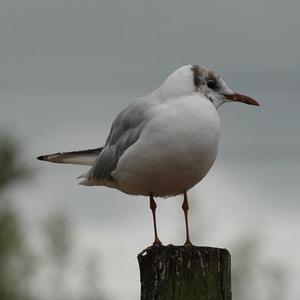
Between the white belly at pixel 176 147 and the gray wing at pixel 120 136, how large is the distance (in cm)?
13

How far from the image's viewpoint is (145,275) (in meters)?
7.16

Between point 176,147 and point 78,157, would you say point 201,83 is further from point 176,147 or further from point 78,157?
point 78,157

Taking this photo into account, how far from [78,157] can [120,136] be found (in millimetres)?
890

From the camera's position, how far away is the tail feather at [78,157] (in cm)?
955

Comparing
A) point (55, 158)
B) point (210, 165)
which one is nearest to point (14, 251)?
point (55, 158)

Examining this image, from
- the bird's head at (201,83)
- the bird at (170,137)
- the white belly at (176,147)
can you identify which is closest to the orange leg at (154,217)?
the bird at (170,137)

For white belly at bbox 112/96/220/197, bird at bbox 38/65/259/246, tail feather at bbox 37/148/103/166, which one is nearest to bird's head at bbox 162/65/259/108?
bird at bbox 38/65/259/246

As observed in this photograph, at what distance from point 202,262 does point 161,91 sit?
5.38 feet

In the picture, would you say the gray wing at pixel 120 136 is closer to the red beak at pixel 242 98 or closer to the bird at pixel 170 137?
the bird at pixel 170 137

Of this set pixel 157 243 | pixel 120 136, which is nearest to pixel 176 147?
pixel 157 243

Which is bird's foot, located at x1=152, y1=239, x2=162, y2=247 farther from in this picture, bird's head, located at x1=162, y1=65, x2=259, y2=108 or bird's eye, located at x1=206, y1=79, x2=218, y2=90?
bird's eye, located at x1=206, y1=79, x2=218, y2=90

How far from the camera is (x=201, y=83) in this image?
8477 millimetres

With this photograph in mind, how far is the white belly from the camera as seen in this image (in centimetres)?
802

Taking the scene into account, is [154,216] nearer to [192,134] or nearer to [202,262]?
[192,134]
